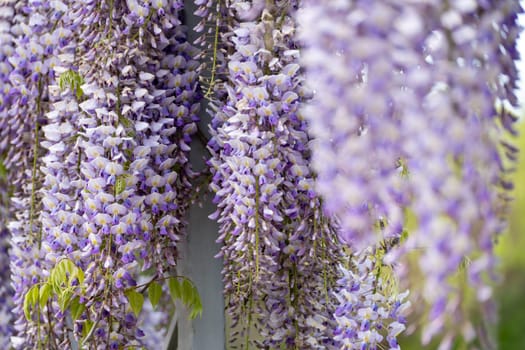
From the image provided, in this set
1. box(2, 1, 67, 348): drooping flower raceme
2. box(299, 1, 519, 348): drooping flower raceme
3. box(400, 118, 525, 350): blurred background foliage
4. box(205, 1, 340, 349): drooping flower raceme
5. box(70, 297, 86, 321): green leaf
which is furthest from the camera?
box(400, 118, 525, 350): blurred background foliage

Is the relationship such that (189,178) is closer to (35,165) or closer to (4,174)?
(35,165)

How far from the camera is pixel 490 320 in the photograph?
1003mm

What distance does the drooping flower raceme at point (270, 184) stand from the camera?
68.6 inches

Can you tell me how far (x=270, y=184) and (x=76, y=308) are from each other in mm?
610

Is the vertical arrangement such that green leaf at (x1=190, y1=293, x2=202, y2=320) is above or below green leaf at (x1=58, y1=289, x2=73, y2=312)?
below

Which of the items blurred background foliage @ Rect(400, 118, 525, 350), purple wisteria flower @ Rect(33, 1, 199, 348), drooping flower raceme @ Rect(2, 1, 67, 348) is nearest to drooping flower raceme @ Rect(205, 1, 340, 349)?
purple wisteria flower @ Rect(33, 1, 199, 348)

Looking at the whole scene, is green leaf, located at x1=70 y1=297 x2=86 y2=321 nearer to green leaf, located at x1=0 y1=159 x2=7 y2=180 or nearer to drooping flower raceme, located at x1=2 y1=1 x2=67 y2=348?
drooping flower raceme, located at x1=2 y1=1 x2=67 y2=348

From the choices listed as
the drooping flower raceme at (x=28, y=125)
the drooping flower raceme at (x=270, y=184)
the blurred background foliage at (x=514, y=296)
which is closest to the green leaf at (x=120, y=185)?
the drooping flower raceme at (x=270, y=184)

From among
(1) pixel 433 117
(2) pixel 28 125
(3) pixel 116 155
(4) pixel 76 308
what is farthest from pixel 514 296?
(1) pixel 433 117

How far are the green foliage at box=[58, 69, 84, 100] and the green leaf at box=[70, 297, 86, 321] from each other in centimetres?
52

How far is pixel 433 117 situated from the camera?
39.1 inches

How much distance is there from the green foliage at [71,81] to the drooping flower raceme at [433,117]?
1.05 meters

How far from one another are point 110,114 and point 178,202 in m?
0.29

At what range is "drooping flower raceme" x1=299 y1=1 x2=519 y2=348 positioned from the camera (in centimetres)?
98
